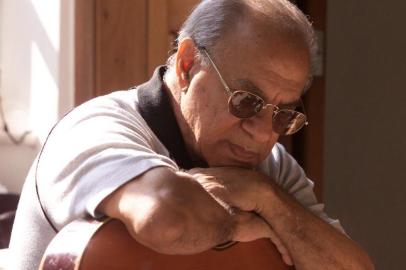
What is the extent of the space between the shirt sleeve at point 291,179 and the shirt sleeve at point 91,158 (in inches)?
13.0

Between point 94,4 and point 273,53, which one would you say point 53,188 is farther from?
point 94,4

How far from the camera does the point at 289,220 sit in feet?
4.04

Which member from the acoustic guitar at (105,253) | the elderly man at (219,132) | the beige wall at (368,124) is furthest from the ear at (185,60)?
the beige wall at (368,124)

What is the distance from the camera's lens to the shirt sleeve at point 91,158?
3.19ft

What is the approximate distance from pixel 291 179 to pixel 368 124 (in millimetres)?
1764

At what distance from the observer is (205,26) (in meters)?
1.23

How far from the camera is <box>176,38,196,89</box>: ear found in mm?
1251

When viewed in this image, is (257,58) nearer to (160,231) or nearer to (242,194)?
(242,194)

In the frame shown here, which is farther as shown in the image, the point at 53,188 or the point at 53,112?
the point at 53,112

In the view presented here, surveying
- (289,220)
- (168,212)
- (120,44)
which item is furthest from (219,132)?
(120,44)

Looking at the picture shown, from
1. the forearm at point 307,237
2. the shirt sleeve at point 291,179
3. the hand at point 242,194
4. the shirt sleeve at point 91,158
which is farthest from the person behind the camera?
the shirt sleeve at point 291,179

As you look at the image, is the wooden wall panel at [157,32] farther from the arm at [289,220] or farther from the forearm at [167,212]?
the forearm at [167,212]

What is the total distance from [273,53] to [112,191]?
1.34 feet

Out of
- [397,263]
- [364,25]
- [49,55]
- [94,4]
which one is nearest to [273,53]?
[94,4]
